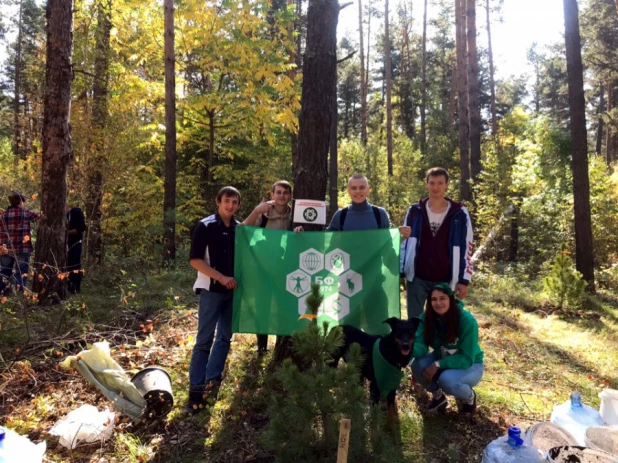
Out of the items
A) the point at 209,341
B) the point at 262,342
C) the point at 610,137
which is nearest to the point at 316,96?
the point at 209,341

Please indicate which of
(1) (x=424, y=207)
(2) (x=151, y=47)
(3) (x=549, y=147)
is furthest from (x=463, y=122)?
(1) (x=424, y=207)

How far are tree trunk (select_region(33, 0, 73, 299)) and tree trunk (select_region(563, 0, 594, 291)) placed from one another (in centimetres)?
994

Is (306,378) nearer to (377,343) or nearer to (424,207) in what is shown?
(377,343)

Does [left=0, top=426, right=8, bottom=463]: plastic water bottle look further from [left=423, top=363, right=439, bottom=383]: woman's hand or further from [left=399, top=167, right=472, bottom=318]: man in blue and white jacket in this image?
[left=399, top=167, right=472, bottom=318]: man in blue and white jacket

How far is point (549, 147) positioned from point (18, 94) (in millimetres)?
36287

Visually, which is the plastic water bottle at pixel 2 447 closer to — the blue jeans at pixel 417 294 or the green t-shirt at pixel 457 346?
the green t-shirt at pixel 457 346

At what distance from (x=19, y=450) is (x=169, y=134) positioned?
946 centimetres

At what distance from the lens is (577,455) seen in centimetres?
252

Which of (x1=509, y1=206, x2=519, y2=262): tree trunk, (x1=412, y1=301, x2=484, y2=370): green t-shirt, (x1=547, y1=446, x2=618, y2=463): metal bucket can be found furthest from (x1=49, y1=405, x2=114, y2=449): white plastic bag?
(x1=509, y1=206, x2=519, y2=262): tree trunk

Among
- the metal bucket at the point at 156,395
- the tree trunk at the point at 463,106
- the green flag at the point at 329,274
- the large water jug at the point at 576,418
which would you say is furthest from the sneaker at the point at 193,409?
the tree trunk at the point at 463,106

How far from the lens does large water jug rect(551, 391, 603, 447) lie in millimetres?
3079

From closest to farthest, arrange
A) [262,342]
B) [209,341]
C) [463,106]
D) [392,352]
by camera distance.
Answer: [392,352] → [209,341] → [262,342] → [463,106]

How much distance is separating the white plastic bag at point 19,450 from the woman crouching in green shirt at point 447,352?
289 centimetres

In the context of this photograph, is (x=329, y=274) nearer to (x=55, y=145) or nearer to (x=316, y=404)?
(x=316, y=404)
